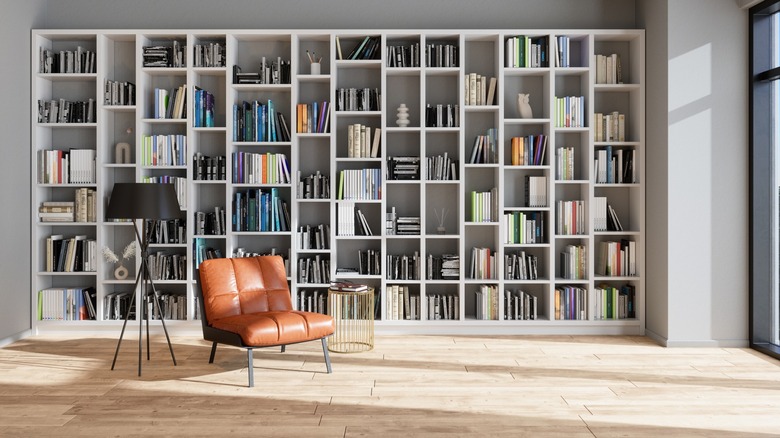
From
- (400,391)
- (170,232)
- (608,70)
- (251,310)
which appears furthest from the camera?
(608,70)

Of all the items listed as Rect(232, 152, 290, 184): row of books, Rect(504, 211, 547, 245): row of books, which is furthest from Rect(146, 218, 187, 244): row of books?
Rect(504, 211, 547, 245): row of books

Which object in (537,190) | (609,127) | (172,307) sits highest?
(609,127)

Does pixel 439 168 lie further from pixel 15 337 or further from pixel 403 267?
pixel 15 337

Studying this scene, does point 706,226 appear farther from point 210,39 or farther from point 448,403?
point 210,39

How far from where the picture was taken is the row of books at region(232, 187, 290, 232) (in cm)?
623

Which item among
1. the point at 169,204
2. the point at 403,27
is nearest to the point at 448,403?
the point at 169,204

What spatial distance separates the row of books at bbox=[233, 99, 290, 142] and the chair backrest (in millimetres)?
1426

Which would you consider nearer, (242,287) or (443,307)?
(242,287)

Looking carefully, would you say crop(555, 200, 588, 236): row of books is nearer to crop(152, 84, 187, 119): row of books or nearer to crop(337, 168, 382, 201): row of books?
crop(337, 168, 382, 201): row of books

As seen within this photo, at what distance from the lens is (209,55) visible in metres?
6.26

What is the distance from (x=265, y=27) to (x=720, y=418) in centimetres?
519

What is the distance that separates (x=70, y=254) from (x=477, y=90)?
4.25m

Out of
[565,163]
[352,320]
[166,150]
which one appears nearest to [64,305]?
[166,150]

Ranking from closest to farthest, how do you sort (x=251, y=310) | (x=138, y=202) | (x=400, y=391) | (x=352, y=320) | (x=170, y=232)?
(x=400, y=391), (x=138, y=202), (x=251, y=310), (x=352, y=320), (x=170, y=232)
